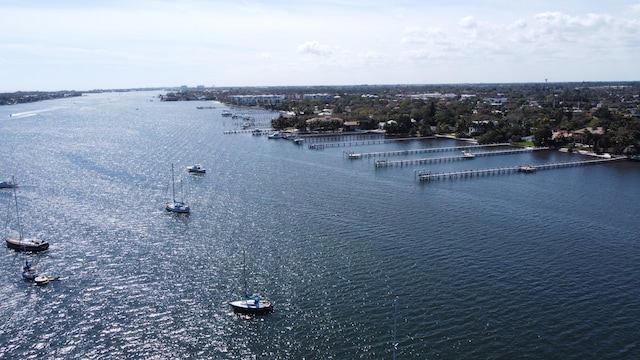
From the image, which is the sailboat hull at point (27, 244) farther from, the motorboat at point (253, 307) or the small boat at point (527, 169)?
the small boat at point (527, 169)

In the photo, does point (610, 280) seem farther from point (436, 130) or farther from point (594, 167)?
point (436, 130)

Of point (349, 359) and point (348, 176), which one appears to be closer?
point (349, 359)

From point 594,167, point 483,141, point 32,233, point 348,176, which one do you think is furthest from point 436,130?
point 32,233

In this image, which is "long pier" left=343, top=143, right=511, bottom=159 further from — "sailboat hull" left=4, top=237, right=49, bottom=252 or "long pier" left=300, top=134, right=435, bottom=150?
"sailboat hull" left=4, top=237, right=49, bottom=252

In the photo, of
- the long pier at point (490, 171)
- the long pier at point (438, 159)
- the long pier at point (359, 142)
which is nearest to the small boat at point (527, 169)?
the long pier at point (490, 171)

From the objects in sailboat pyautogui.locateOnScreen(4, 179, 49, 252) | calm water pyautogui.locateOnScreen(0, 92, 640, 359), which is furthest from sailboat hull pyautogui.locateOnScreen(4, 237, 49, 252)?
calm water pyautogui.locateOnScreen(0, 92, 640, 359)
